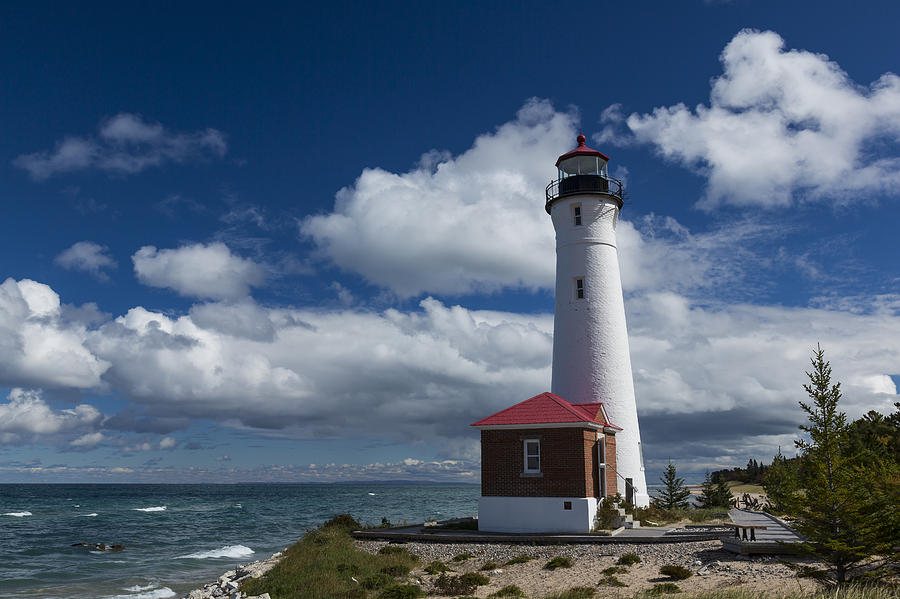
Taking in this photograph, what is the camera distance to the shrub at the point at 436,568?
16375 mm

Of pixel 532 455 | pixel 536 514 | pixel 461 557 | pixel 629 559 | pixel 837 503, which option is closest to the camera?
pixel 837 503

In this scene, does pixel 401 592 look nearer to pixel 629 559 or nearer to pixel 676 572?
pixel 629 559

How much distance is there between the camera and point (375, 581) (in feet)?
50.6

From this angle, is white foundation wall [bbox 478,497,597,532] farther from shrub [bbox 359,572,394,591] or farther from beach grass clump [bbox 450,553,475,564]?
shrub [bbox 359,572,394,591]

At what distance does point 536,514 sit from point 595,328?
25.9 feet

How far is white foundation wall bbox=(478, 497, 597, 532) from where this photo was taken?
2005 cm

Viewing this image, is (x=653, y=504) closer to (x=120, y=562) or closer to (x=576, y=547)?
(x=576, y=547)

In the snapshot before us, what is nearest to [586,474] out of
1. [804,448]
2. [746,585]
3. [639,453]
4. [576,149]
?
[639,453]

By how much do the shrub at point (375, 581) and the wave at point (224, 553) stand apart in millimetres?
17773

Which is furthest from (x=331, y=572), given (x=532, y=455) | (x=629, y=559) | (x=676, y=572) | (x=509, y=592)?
(x=676, y=572)

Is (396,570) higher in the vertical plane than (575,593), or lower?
lower

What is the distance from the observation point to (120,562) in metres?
29.6

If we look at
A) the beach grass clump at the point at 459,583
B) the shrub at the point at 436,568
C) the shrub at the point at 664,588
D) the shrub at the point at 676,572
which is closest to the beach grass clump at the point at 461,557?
the shrub at the point at 436,568

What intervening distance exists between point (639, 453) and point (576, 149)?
1266 cm
